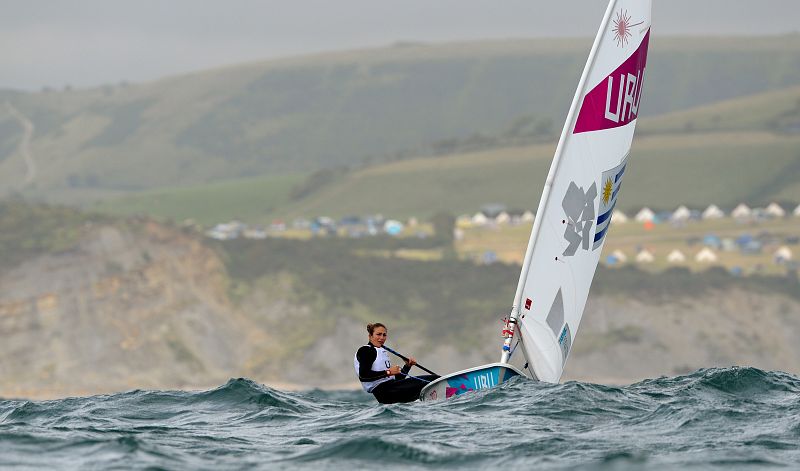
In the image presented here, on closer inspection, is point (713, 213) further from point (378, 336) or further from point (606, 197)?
point (378, 336)

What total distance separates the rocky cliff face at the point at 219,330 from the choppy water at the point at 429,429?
64.9 m

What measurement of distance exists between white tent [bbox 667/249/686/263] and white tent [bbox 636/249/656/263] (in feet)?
4.49

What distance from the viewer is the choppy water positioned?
1886cm

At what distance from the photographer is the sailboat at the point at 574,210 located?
80.1 ft

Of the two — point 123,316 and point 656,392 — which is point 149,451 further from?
point 123,316

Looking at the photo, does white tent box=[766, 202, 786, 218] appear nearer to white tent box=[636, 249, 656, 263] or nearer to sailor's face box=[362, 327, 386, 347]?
white tent box=[636, 249, 656, 263]

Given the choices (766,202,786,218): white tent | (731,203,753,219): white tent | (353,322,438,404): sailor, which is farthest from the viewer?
(731,203,753,219): white tent

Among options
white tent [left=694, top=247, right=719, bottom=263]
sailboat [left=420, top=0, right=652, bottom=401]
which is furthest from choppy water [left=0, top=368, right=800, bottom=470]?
white tent [left=694, top=247, right=719, bottom=263]

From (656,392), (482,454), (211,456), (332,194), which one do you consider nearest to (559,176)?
(656,392)

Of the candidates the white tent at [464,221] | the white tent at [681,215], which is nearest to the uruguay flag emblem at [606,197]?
the white tent at [464,221]

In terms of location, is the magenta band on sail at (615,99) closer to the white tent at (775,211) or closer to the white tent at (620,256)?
the white tent at (620,256)

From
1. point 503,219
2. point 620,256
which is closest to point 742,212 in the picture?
point 620,256

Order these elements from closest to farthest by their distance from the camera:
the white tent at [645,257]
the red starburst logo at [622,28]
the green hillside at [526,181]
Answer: the red starburst logo at [622,28] → the white tent at [645,257] → the green hillside at [526,181]

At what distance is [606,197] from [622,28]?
10.0ft
